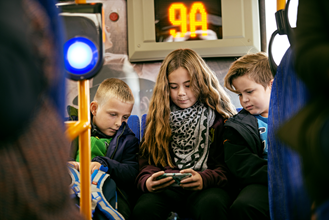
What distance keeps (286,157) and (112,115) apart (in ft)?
3.33

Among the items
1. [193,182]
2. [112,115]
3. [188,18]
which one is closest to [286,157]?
[193,182]

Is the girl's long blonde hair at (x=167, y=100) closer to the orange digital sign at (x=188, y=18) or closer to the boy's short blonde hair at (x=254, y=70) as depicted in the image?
the boy's short blonde hair at (x=254, y=70)

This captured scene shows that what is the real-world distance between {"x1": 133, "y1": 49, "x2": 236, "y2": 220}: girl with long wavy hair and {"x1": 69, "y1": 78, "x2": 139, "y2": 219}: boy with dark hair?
0.20 feet

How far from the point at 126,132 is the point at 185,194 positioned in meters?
0.40

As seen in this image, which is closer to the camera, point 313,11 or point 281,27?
point 313,11

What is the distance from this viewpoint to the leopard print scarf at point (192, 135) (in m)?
1.21

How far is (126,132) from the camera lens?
1.35 m

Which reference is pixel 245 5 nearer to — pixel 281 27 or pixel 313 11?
pixel 281 27

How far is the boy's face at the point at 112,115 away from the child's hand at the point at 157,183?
0.36m

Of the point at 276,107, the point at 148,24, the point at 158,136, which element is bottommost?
the point at 158,136

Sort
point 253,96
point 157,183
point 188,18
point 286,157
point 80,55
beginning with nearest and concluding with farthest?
point 286,157 → point 80,55 → point 157,183 → point 253,96 → point 188,18

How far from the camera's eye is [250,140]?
1.10m

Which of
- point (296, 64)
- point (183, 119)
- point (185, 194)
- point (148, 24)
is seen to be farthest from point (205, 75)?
point (296, 64)

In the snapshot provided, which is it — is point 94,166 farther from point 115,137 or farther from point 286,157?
point 286,157
